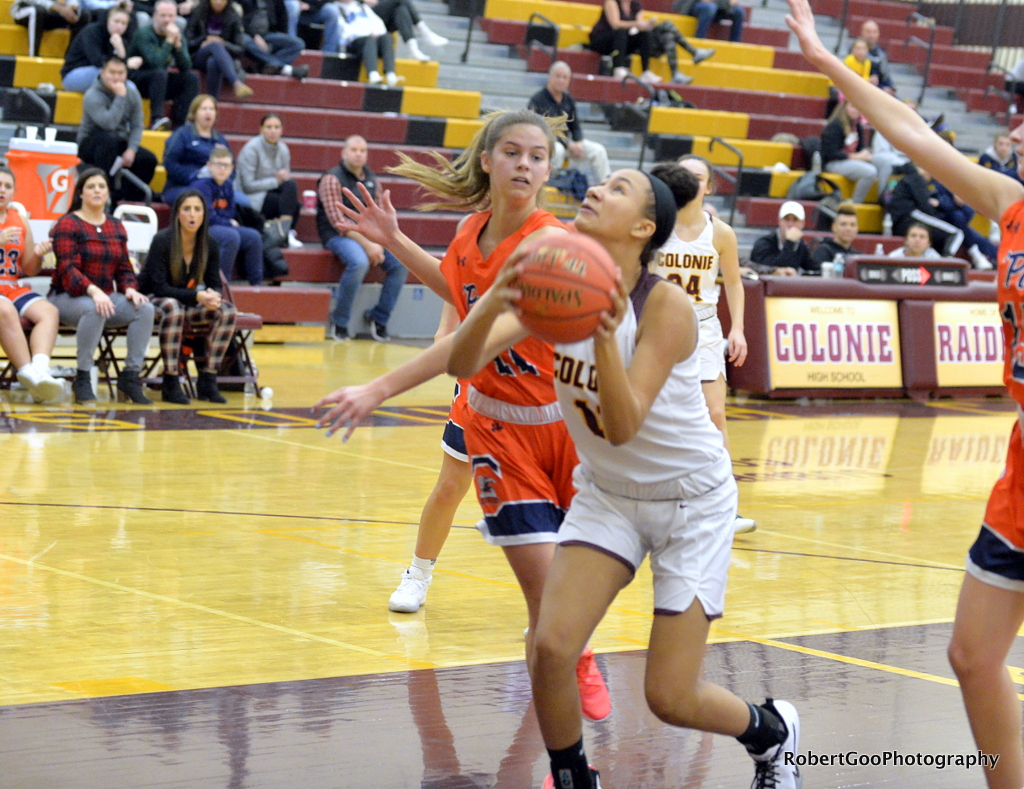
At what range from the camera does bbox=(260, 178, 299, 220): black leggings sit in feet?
49.8

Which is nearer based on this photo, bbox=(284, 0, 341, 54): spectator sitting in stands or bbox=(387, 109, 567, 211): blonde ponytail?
bbox=(387, 109, 567, 211): blonde ponytail

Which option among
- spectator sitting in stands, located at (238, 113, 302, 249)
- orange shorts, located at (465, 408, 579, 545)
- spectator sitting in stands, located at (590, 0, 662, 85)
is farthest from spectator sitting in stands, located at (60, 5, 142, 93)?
orange shorts, located at (465, 408, 579, 545)

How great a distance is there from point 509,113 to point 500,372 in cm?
83

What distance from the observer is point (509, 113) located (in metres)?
4.48

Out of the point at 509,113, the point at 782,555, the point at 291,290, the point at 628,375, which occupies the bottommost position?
the point at 291,290

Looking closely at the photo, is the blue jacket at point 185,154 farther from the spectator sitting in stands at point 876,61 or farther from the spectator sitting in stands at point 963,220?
the spectator sitting in stands at point 876,61

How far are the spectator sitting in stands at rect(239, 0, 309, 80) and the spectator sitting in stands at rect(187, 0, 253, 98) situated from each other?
0.29m

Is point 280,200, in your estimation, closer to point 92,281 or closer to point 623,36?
point 92,281

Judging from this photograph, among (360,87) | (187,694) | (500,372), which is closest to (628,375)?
(500,372)

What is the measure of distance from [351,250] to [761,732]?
1217 centimetres

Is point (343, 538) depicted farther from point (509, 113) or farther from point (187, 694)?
point (509, 113)

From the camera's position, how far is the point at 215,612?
5484 millimetres

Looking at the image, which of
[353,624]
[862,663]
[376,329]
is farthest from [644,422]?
[376,329]

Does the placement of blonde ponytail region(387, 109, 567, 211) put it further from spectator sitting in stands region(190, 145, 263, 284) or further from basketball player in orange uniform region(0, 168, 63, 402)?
spectator sitting in stands region(190, 145, 263, 284)
